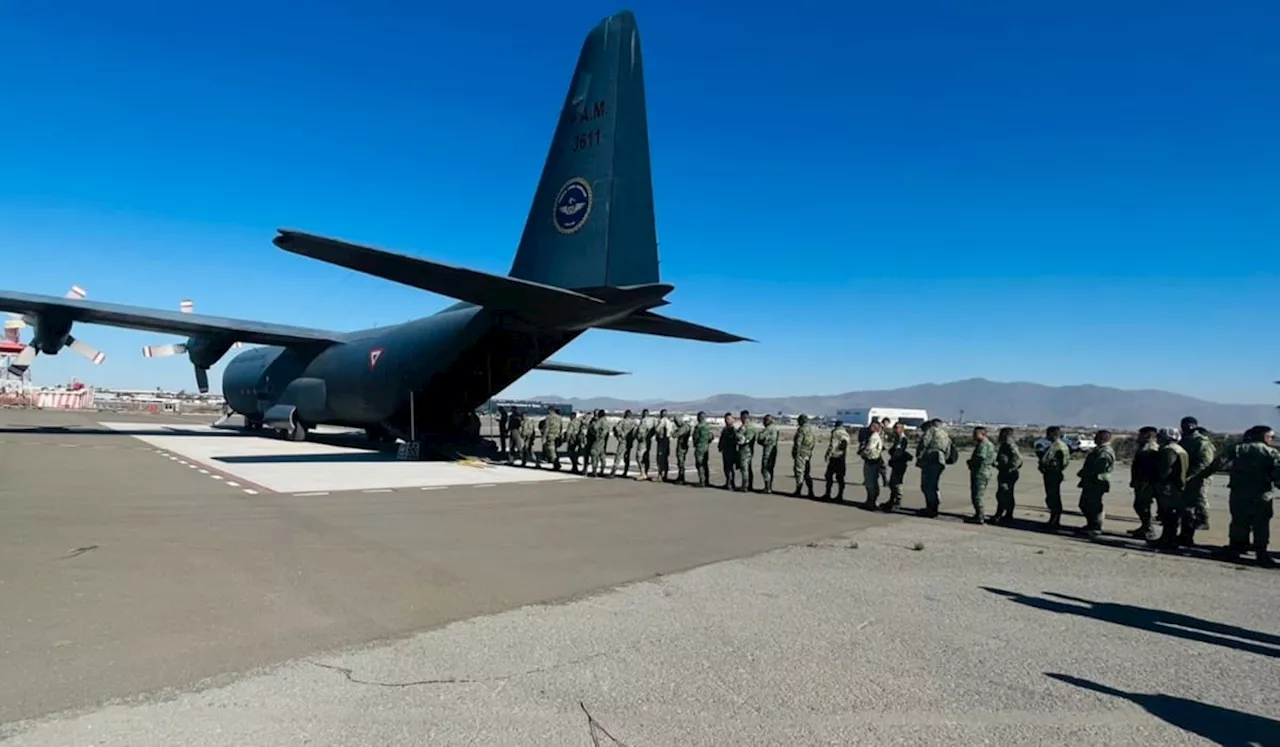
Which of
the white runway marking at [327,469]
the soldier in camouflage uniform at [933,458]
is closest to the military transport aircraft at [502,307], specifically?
the white runway marking at [327,469]

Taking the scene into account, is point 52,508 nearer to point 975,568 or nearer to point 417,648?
point 417,648

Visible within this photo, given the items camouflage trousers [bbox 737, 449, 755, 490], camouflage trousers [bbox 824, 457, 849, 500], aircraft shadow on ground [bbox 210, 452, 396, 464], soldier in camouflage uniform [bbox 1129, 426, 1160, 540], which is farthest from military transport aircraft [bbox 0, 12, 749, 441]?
soldier in camouflage uniform [bbox 1129, 426, 1160, 540]

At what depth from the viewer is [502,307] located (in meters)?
15.1

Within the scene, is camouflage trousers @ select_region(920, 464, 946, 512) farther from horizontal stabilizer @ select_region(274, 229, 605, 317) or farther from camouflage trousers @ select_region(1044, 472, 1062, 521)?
horizontal stabilizer @ select_region(274, 229, 605, 317)

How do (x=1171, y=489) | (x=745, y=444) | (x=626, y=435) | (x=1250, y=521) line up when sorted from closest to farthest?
1. (x=1250, y=521)
2. (x=1171, y=489)
3. (x=745, y=444)
4. (x=626, y=435)

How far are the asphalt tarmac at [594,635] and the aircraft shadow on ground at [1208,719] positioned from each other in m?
0.02

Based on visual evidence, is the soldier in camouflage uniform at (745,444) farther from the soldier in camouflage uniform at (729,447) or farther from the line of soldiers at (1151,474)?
the line of soldiers at (1151,474)

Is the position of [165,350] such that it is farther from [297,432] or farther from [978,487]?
[978,487]

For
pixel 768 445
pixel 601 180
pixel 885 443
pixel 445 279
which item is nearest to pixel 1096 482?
pixel 885 443

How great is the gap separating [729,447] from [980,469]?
4.98m

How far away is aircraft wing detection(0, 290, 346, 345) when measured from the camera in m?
20.5

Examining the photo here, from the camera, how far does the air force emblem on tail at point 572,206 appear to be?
14.8 meters

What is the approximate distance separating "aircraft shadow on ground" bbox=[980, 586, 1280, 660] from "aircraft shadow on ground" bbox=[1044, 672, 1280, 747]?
1.56 meters

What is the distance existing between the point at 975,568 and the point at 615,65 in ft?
37.5
